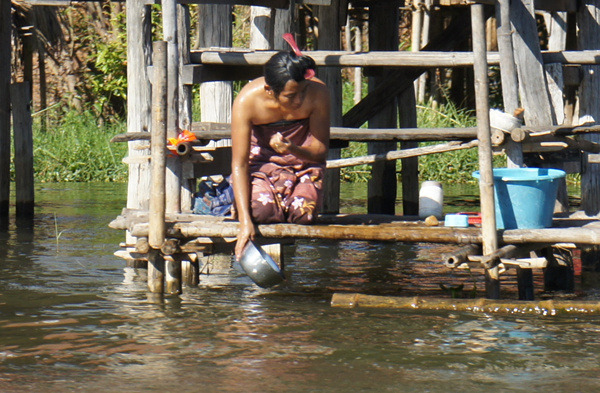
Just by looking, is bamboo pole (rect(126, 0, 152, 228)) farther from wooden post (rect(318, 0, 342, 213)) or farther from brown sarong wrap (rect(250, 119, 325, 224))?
wooden post (rect(318, 0, 342, 213))

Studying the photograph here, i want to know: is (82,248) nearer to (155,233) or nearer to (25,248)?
(25,248)

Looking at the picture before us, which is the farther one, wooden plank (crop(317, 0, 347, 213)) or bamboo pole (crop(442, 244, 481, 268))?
wooden plank (crop(317, 0, 347, 213))

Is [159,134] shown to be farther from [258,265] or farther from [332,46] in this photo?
[332,46]

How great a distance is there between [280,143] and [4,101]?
5.71m

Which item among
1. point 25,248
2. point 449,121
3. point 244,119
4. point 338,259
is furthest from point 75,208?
point 244,119

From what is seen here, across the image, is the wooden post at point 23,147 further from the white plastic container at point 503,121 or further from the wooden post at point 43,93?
the white plastic container at point 503,121

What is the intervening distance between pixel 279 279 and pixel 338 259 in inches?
117

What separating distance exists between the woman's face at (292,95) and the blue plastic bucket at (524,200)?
1.23 m

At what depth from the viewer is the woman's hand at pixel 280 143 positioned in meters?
6.02

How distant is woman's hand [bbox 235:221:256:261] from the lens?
6016 mm

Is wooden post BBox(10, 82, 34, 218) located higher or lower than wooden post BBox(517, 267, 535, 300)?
higher

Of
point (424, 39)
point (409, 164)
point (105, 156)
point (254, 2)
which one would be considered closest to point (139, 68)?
point (254, 2)

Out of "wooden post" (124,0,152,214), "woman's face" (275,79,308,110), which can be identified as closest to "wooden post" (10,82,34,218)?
"wooden post" (124,0,152,214)

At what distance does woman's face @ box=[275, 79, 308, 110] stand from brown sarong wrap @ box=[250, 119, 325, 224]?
190 mm
